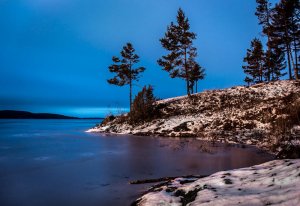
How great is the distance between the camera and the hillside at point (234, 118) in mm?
14133

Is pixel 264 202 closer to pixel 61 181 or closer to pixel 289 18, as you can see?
pixel 61 181

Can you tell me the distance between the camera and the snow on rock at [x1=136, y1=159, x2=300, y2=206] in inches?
138

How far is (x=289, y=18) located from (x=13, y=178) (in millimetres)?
36481

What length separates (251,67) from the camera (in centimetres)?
4634

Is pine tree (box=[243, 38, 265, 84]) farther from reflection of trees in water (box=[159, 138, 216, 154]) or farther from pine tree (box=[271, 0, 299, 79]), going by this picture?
reflection of trees in water (box=[159, 138, 216, 154])

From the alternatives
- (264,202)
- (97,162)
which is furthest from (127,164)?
(264,202)

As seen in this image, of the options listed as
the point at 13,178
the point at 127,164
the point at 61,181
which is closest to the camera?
the point at 61,181

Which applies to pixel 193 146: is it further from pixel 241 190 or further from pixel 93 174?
pixel 241 190

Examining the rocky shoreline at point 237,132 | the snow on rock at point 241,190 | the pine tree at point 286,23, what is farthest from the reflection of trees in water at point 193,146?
the pine tree at point 286,23

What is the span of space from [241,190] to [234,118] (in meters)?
16.7

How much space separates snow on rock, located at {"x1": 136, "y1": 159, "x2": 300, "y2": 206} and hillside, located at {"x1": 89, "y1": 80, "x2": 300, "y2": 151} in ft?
21.5

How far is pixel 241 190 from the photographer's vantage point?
415 centimetres

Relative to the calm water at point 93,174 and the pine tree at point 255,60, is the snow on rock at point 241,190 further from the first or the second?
the pine tree at point 255,60

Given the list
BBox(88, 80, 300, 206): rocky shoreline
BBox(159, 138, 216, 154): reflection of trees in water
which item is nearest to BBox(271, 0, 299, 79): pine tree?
BBox(88, 80, 300, 206): rocky shoreline
